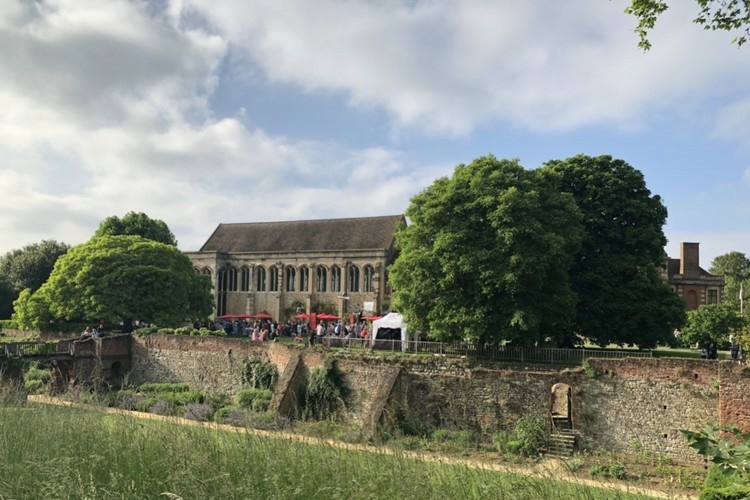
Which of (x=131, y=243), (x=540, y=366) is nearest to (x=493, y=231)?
(x=540, y=366)

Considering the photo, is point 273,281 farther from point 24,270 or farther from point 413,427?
point 413,427

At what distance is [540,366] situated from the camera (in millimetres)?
24922

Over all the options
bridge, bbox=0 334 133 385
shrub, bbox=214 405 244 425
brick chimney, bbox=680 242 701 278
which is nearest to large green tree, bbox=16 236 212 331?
bridge, bbox=0 334 133 385

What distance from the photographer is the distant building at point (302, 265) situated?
173 ft

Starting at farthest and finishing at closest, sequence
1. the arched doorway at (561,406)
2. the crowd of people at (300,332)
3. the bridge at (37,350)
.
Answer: the crowd of people at (300,332), the bridge at (37,350), the arched doorway at (561,406)

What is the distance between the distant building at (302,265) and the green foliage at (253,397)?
71.1 ft

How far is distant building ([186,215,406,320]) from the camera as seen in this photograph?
173ft

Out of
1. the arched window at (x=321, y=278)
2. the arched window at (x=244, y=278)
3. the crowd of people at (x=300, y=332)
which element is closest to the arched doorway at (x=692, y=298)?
the crowd of people at (x=300, y=332)

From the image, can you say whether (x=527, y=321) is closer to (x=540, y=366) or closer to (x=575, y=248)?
(x=540, y=366)

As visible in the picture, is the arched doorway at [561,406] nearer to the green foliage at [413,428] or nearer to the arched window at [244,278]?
the green foliage at [413,428]

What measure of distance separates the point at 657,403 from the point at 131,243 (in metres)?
36.8

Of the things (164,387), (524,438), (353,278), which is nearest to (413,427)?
(524,438)

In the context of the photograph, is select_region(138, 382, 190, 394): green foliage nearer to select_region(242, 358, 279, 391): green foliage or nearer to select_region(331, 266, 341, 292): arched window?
select_region(242, 358, 279, 391): green foliage

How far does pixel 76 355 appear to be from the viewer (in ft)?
112
